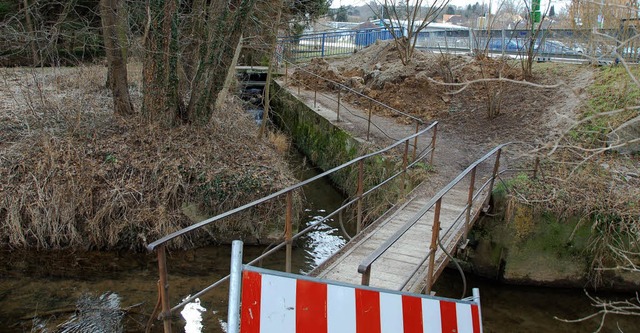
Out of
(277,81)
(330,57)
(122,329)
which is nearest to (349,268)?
(122,329)

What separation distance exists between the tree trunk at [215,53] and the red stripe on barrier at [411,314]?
331 inches

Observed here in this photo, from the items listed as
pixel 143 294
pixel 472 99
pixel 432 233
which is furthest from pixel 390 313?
pixel 472 99

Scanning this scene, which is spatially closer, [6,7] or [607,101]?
[607,101]

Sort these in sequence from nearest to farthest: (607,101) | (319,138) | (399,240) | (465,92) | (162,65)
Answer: (399,240)
(162,65)
(607,101)
(319,138)
(465,92)

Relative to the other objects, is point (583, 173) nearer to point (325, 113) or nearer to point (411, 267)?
point (411, 267)

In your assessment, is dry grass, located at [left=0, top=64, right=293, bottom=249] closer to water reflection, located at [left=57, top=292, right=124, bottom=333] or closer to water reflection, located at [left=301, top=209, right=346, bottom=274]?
water reflection, located at [left=301, top=209, right=346, bottom=274]

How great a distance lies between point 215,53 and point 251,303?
875 centimetres

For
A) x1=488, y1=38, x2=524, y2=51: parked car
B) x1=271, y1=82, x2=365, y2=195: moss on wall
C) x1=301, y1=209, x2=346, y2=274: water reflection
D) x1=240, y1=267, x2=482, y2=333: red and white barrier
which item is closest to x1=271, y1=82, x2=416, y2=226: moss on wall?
x1=271, y1=82, x2=365, y2=195: moss on wall

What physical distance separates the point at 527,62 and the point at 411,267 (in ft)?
34.5

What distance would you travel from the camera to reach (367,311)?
7.75ft

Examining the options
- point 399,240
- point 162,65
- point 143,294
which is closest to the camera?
point 399,240

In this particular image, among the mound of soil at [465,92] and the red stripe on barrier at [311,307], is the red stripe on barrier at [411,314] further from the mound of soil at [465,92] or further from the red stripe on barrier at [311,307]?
the mound of soil at [465,92]

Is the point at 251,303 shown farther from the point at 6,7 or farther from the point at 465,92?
the point at 6,7

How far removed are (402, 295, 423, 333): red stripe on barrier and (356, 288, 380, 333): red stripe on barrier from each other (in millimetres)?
175
